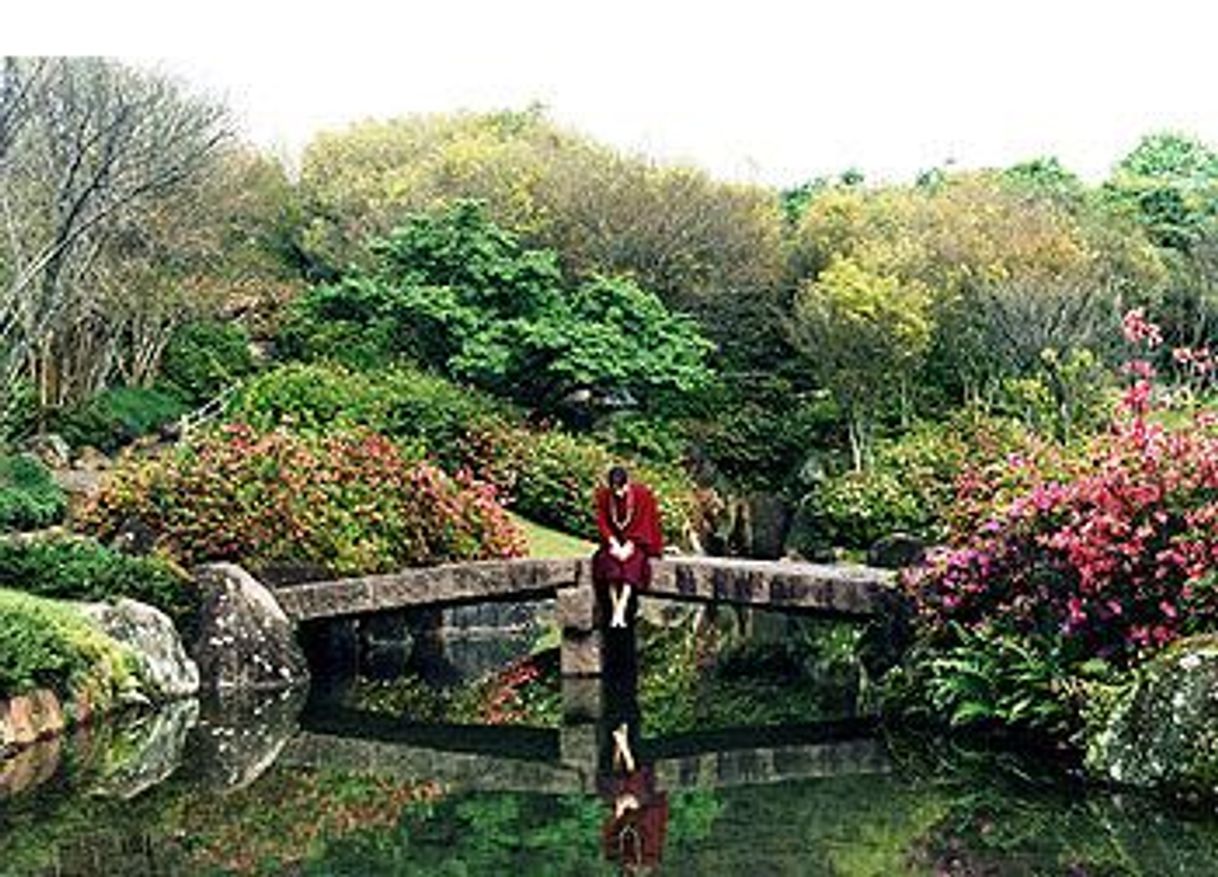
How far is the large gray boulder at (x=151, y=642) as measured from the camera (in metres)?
15.5

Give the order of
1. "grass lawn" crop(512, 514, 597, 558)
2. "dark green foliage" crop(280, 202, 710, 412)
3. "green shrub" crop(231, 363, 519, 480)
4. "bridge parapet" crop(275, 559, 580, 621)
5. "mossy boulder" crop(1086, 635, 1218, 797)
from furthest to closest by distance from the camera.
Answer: "dark green foliage" crop(280, 202, 710, 412)
"green shrub" crop(231, 363, 519, 480)
"grass lawn" crop(512, 514, 597, 558)
"bridge parapet" crop(275, 559, 580, 621)
"mossy boulder" crop(1086, 635, 1218, 797)

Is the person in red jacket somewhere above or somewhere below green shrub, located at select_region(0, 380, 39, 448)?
below

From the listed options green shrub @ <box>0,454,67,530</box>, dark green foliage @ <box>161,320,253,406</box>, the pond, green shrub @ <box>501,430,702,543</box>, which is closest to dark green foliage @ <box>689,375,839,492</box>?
green shrub @ <box>501,430,702,543</box>

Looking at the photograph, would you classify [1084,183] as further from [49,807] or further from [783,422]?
[49,807]

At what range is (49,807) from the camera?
37.4ft

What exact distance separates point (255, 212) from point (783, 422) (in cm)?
1276

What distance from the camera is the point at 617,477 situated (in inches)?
648

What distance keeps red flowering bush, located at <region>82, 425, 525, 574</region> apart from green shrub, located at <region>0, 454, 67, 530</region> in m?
3.23

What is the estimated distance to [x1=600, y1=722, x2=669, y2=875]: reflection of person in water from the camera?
31.5ft

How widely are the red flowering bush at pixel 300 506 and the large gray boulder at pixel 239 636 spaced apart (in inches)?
43.6

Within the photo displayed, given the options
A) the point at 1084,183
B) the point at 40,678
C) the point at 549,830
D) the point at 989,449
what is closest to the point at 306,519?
the point at 40,678

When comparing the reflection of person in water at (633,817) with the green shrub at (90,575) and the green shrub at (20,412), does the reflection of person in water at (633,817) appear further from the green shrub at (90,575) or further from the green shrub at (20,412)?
the green shrub at (20,412)

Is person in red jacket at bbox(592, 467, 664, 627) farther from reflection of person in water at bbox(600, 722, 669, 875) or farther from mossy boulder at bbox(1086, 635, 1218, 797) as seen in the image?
mossy boulder at bbox(1086, 635, 1218, 797)

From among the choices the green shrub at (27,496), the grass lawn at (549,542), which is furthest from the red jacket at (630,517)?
the green shrub at (27,496)
